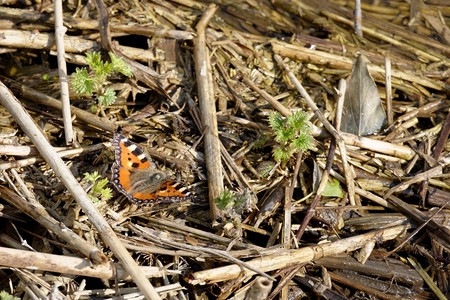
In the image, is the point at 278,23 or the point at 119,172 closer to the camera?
the point at 119,172

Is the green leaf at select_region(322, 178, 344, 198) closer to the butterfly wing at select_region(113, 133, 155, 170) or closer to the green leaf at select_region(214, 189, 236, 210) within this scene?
the green leaf at select_region(214, 189, 236, 210)

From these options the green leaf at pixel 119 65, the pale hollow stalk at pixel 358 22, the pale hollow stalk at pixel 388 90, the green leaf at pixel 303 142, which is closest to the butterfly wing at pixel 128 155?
the green leaf at pixel 119 65

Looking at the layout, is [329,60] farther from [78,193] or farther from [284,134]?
[78,193]

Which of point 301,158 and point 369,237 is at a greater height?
point 301,158

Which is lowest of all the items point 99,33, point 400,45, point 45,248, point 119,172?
point 45,248

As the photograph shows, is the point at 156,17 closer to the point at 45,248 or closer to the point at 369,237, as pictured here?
the point at 45,248

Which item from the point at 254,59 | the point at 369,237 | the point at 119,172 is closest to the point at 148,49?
the point at 254,59
